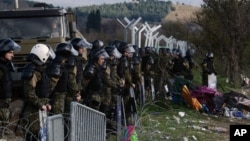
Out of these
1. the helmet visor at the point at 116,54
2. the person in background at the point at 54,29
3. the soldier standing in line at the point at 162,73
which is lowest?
the soldier standing in line at the point at 162,73

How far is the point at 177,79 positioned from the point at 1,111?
29.8 feet

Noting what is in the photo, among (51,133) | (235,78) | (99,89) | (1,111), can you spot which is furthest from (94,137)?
(235,78)

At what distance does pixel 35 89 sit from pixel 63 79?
29.1 inches

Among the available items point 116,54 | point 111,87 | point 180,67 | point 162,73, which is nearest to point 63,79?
point 111,87

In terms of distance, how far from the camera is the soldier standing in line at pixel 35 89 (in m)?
8.02

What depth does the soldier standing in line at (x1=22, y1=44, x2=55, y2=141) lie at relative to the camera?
316 inches

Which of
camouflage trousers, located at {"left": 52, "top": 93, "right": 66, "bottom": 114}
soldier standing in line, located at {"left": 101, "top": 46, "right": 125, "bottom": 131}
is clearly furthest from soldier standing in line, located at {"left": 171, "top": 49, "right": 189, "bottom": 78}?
camouflage trousers, located at {"left": 52, "top": 93, "right": 66, "bottom": 114}

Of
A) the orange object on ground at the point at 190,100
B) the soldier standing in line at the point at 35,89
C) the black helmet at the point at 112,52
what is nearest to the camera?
the soldier standing in line at the point at 35,89

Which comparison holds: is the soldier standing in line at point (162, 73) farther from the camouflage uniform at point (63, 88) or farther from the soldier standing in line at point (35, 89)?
the soldier standing in line at point (35, 89)

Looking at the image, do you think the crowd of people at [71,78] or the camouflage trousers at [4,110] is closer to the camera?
the crowd of people at [71,78]

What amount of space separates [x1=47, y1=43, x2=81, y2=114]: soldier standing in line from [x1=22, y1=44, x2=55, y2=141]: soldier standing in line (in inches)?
14.2

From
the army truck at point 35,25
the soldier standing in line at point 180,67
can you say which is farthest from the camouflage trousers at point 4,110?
the soldier standing in line at point 180,67

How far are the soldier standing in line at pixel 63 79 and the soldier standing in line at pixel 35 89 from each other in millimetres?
362

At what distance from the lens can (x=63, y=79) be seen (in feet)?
29.0
